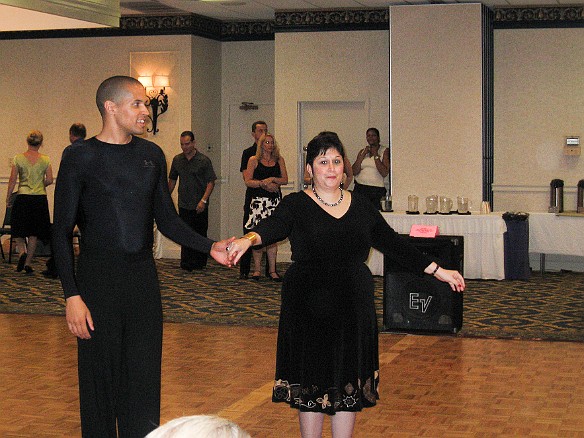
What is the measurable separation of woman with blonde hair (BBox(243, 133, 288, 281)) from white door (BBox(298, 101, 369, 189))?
2.74 meters

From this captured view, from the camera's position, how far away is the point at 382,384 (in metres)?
6.27

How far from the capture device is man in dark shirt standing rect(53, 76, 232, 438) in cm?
363

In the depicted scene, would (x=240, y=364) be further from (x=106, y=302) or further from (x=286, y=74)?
(x=286, y=74)

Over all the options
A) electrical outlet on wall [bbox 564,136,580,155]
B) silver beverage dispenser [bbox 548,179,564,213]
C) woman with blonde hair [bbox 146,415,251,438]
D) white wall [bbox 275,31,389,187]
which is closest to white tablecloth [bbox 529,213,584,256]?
silver beverage dispenser [bbox 548,179,564,213]

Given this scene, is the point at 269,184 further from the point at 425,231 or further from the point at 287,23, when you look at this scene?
the point at 287,23

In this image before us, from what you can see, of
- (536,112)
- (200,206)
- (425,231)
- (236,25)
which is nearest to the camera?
(425,231)

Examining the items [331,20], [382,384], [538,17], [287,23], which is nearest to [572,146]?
[538,17]

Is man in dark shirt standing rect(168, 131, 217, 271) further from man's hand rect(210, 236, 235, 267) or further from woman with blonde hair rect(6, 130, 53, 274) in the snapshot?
man's hand rect(210, 236, 235, 267)

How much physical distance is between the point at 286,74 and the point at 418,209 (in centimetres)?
289

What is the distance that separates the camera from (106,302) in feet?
12.1

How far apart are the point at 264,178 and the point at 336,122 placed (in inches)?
125

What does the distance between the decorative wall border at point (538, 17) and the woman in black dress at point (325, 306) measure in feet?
31.2

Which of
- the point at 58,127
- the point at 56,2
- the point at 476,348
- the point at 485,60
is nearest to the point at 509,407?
the point at 476,348

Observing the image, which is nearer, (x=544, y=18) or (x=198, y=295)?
(x=198, y=295)
